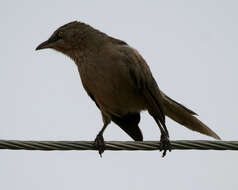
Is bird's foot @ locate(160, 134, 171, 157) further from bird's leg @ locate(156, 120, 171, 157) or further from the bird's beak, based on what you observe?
the bird's beak

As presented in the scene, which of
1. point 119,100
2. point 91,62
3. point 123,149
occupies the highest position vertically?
point 91,62

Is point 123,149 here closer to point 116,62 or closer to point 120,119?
point 116,62

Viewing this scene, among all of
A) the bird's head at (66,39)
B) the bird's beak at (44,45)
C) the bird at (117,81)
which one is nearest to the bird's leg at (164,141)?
the bird at (117,81)

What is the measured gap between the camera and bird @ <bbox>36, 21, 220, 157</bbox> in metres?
6.74

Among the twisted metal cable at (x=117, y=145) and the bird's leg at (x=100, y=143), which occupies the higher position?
the twisted metal cable at (x=117, y=145)

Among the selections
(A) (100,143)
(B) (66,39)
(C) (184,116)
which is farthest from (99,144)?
(B) (66,39)

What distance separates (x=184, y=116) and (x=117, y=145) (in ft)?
8.13

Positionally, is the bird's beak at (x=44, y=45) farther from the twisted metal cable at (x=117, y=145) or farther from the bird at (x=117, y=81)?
the twisted metal cable at (x=117, y=145)

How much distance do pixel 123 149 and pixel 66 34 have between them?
299 centimetres

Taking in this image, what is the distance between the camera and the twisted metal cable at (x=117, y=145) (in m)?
4.58

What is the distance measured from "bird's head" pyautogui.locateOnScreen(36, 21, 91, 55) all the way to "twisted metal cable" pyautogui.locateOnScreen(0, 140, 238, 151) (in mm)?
2566

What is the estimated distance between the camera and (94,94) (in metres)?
6.98

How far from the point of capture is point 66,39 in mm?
7359

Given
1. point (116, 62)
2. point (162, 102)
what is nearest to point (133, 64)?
point (116, 62)
